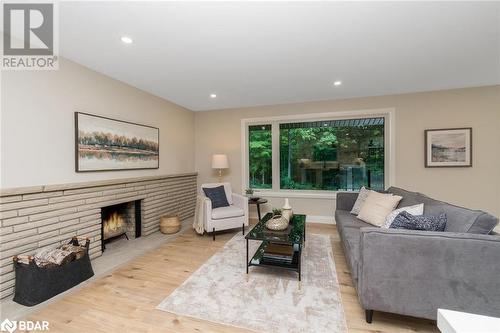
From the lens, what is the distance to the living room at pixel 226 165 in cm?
164

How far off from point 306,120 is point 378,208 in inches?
91.1

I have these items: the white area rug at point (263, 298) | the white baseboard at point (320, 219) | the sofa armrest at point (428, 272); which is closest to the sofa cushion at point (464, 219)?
the sofa armrest at point (428, 272)

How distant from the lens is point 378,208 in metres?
2.71

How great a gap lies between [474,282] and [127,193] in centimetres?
368

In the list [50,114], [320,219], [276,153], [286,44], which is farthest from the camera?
[276,153]

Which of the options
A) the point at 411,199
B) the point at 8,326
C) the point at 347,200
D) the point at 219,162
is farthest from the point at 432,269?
the point at 219,162

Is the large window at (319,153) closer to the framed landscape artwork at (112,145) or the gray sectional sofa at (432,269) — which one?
the framed landscape artwork at (112,145)

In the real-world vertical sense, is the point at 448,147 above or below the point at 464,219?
above

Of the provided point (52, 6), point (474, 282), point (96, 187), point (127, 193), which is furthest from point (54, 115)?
point (474, 282)

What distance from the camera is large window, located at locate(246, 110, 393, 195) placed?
415 cm

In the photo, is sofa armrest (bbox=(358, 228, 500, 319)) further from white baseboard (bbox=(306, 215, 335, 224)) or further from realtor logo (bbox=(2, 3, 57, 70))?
realtor logo (bbox=(2, 3, 57, 70))

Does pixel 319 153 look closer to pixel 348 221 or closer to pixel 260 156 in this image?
pixel 260 156

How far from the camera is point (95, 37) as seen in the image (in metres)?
2.06

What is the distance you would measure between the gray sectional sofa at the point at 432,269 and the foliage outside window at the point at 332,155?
8.49 ft
